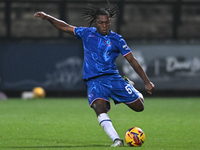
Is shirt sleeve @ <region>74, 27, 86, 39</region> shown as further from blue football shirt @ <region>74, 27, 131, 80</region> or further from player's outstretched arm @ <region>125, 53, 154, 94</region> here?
player's outstretched arm @ <region>125, 53, 154, 94</region>

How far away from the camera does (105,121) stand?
6852 mm

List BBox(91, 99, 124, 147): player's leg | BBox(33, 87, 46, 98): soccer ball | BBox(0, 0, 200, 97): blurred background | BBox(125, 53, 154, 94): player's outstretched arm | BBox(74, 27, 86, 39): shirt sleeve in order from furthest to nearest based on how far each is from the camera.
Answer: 1. BBox(0, 0, 200, 97): blurred background
2. BBox(33, 87, 46, 98): soccer ball
3. BBox(74, 27, 86, 39): shirt sleeve
4. BBox(125, 53, 154, 94): player's outstretched arm
5. BBox(91, 99, 124, 147): player's leg

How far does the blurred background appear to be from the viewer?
56.2 feet

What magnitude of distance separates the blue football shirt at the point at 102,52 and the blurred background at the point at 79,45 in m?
9.79

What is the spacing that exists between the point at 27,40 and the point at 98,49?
10560 millimetres

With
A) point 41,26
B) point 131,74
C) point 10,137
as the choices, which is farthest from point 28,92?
point 10,137

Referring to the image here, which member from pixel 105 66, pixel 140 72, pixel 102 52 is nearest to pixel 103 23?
pixel 102 52

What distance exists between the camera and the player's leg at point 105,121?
21.9 ft

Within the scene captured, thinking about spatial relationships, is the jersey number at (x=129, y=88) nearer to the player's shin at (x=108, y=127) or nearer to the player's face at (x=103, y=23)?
the player's shin at (x=108, y=127)

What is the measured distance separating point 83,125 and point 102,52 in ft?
9.77

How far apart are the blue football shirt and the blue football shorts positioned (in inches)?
3.7

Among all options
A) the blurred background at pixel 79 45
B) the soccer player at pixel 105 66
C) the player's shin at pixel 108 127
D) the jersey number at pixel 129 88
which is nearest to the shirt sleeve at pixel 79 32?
the soccer player at pixel 105 66

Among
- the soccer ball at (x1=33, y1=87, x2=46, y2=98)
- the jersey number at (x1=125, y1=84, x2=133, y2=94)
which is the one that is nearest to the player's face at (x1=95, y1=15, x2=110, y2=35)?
the jersey number at (x1=125, y1=84, x2=133, y2=94)

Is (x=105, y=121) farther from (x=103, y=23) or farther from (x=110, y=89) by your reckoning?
(x=103, y=23)
